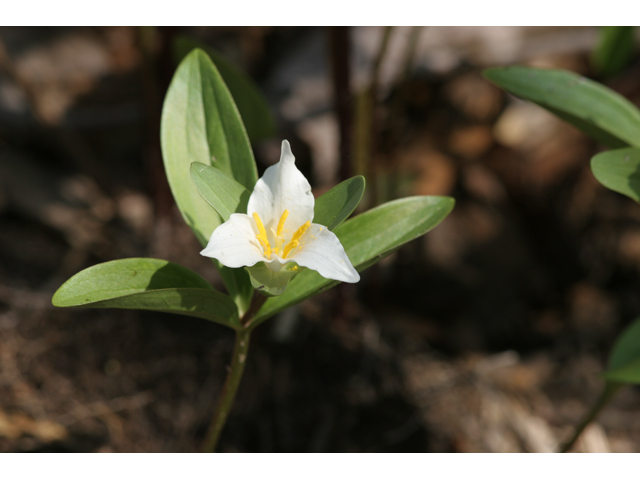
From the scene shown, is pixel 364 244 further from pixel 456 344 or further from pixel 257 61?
pixel 257 61

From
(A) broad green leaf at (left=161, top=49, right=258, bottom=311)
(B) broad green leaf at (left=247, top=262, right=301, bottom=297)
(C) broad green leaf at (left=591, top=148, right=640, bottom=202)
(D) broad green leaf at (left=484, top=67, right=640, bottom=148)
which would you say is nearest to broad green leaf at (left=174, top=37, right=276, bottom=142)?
(A) broad green leaf at (left=161, top=49, right=258, bottom=311)

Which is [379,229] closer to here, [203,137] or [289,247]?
[289,247]

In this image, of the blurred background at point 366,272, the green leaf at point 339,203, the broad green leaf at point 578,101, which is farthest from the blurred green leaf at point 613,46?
the green leaf at point 339,203

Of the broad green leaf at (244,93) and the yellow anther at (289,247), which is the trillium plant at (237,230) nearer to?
the yellow anther at (289,247)

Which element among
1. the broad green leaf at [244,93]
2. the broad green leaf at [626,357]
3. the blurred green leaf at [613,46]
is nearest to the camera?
the broad green leaf at [626,357]

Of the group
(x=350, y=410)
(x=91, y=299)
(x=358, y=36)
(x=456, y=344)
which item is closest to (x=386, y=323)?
(x=456, y=344)

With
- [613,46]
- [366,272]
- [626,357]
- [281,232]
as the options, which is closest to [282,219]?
[281,232]

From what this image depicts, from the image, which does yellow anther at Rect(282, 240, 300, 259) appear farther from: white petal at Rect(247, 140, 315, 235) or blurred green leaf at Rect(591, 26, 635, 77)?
blurred green leaf at Rect(591, 26, 635, 77)
